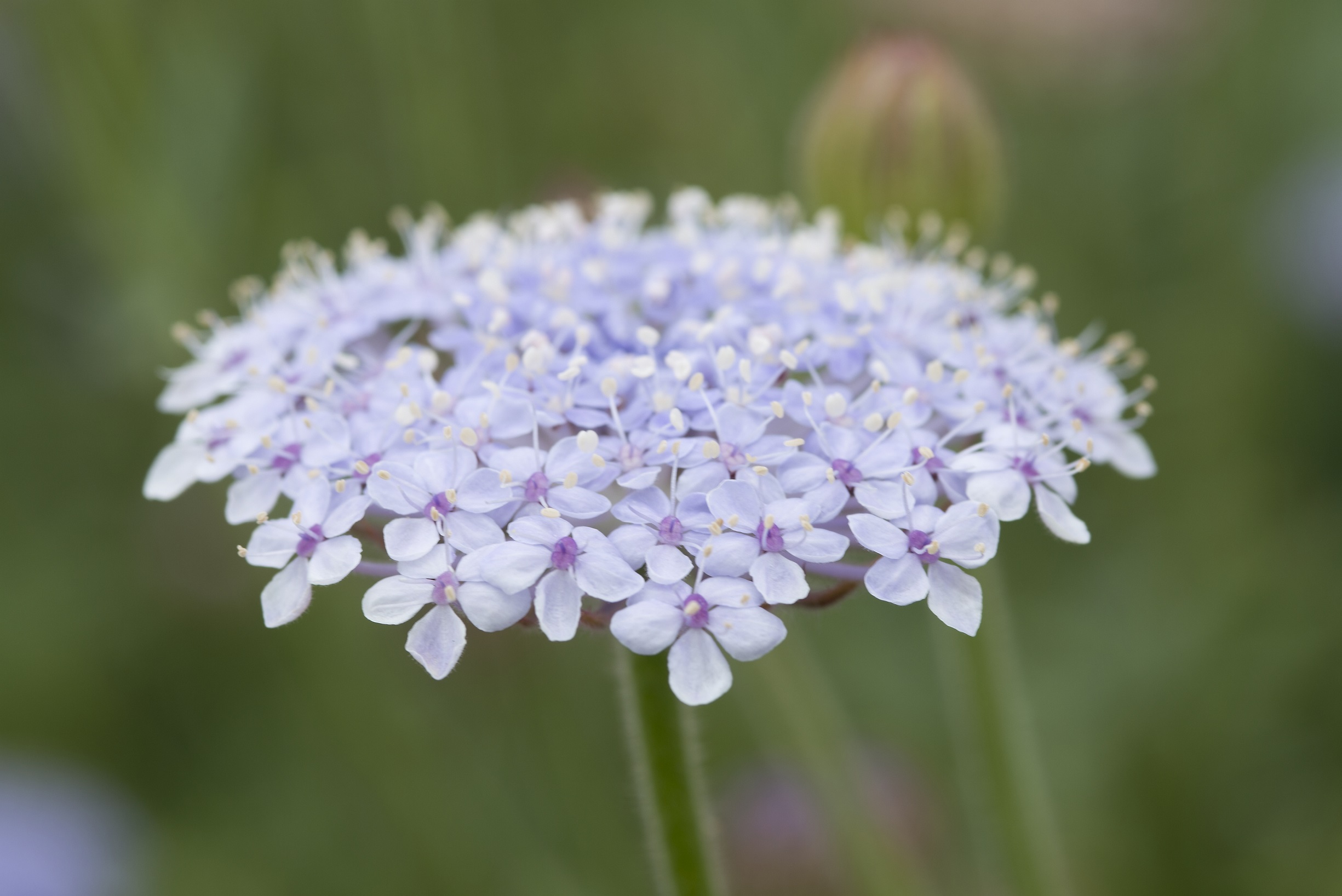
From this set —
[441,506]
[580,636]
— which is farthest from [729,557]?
[580,636]

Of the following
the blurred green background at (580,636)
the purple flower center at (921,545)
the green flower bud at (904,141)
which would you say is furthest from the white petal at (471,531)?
the green flower bud at (904,141)

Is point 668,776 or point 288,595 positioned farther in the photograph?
point 668,776

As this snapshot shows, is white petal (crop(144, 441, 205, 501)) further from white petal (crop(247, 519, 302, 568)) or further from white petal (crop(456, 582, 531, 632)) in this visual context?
white petal (crop(456, 582, 531, 632))

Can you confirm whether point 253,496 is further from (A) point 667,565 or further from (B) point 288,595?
(A) point 667,565

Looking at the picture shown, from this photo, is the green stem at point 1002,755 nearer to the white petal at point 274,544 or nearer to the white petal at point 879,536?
the white petal at point 879,536

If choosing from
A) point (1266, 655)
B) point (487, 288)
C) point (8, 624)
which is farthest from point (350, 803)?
point (1266, 655)

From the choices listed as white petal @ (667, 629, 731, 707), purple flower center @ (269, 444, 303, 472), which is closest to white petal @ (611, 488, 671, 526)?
white petal @ (667, 629, 731, 707)

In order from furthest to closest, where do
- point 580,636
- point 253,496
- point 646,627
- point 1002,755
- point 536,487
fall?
point 580,636
point 1002,755
point 253,496
point 536,487
point 646,627
